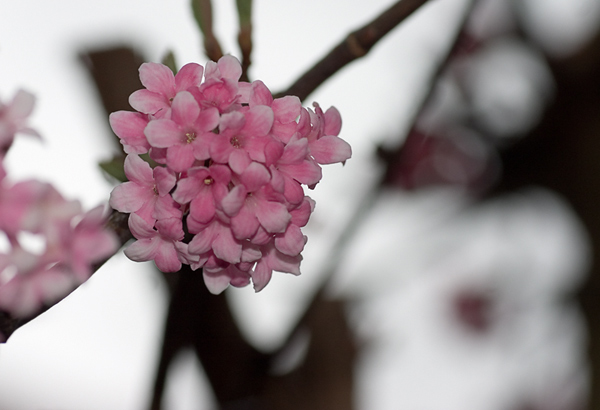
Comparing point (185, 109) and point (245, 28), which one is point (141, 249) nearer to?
point (185, 109)

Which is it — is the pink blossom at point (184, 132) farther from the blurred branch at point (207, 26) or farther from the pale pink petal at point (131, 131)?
the blurred branch at point (207, 26)

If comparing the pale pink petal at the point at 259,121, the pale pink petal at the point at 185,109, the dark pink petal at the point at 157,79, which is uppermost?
the dark pink petal at the point at 157,79

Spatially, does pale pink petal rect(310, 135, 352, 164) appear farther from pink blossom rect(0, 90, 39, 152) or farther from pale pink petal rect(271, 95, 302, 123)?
pink blossom rect(0, 90, 39, 152)

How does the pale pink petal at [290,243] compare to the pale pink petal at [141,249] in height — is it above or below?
below

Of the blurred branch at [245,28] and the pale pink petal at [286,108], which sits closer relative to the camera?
the pale pink petal at [286,108]

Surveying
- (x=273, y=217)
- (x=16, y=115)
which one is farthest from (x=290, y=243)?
(x=16, y=115)

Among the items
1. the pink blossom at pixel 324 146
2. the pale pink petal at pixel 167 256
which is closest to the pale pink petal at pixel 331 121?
the pink blossom at pixel 324 146

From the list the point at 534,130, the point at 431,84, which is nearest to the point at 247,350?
the point at 431,84
